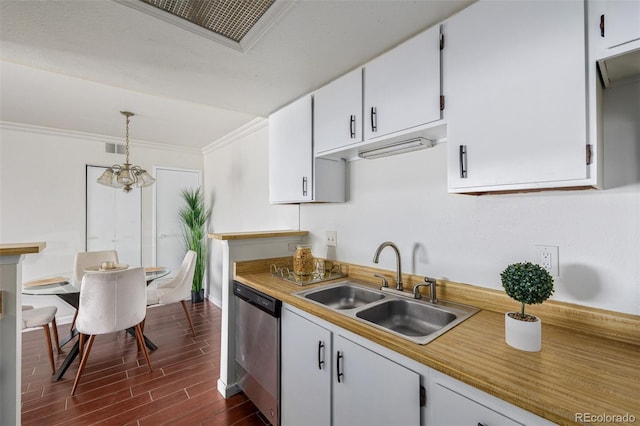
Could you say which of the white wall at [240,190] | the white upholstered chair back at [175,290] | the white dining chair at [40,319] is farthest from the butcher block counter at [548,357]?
the white dining chair at [40,319]

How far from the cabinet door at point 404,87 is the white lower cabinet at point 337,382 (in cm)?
113

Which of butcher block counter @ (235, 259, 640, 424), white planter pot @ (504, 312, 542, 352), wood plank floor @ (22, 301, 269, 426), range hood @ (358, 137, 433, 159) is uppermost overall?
range hood @ (358, 137, 433, 159)

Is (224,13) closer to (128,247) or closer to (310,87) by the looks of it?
(310,87)

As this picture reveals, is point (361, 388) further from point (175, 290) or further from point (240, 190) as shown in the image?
point (240, 190)

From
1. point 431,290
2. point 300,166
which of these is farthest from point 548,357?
A: point 300,166

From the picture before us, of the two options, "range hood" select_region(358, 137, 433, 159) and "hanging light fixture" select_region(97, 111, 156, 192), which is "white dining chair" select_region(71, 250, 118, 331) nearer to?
"hanging light fixture" select_region(97, 111, 156, 192)

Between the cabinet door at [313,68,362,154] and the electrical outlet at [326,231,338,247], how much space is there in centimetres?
67

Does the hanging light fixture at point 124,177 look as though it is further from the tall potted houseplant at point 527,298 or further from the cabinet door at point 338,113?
the tall potted houseplant at point 527,298

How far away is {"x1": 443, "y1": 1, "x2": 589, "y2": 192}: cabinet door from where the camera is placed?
932 millimetres

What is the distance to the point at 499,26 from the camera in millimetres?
1098

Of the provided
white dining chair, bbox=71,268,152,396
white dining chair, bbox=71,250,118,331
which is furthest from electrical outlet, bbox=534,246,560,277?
white dining chair, bbox=71,250,118,331

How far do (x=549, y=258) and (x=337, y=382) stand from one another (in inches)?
44.0

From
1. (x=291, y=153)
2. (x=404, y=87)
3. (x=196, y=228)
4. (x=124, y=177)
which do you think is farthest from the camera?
(x=196, y=228)

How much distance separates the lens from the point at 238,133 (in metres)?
3.66
